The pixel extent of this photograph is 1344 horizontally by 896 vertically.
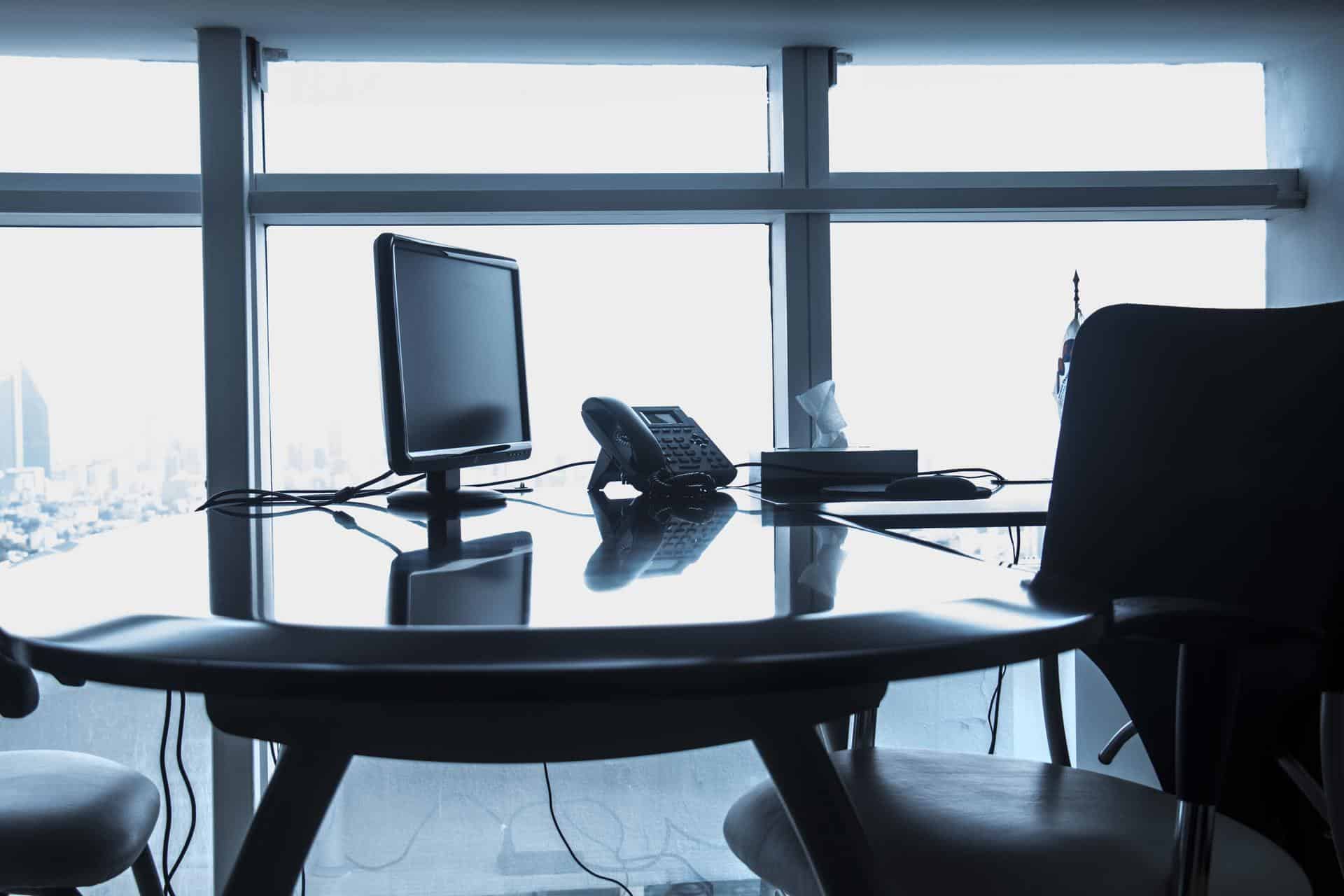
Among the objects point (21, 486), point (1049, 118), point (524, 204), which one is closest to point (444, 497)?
point (524, 204)

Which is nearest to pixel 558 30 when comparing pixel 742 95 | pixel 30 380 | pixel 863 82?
pixel 742 95

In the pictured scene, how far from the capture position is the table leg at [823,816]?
60 cm

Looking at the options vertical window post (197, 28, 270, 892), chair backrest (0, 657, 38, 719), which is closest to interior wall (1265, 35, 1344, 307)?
vertical window post (197, 28, 270, 892)

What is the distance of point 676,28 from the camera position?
107 inches

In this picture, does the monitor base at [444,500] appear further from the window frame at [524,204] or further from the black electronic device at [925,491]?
the window frame at [524,204]

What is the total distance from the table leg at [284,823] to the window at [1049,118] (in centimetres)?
264

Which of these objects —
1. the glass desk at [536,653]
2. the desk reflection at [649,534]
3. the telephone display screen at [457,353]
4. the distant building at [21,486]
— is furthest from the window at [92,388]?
the glass desk at [536,653]

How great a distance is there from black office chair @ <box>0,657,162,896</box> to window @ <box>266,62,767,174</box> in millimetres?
1894

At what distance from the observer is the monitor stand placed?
1.64 meters

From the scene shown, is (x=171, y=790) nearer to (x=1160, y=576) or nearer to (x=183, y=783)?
(x=183, y=783)

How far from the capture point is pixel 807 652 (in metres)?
0.48

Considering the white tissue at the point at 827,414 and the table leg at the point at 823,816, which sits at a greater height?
the white tissue at the point at 827,414

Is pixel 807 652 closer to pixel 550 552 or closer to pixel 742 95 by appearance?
pixel 550 552

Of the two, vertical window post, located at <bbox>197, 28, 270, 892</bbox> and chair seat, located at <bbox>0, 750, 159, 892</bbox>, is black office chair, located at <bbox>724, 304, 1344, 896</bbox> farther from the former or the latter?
vertical window post, located at <bbox>197, 28, 270, 892</bbox>
